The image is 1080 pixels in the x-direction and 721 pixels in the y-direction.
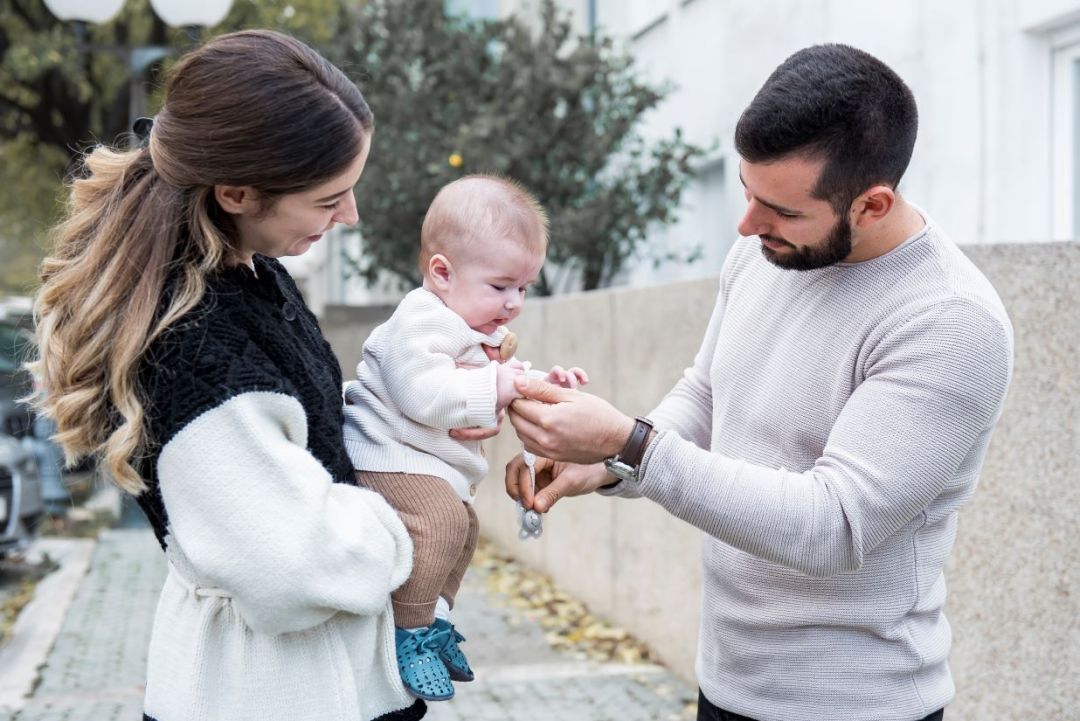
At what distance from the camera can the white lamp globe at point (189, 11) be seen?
8539 mm

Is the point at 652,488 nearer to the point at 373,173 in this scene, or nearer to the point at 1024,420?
the point at 1024,420

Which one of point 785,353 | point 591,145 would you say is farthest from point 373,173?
point 785,353

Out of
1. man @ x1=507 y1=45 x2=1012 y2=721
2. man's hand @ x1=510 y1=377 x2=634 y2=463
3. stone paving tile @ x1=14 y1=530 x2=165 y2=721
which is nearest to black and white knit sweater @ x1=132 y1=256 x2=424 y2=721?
man's hand @ x1=510 y1=377 x2=634 y2=463

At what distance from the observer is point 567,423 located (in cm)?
241

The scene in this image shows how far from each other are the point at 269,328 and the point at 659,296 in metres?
3.83

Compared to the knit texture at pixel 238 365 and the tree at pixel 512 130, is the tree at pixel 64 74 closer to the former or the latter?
the tree at pixel 512 130

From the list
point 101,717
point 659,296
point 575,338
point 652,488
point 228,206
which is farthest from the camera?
point 575,338

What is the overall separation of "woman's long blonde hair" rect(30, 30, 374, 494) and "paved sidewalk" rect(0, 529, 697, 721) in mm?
3579

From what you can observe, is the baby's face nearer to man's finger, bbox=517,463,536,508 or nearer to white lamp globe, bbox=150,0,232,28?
man's finger, bbox=517,463,536,508

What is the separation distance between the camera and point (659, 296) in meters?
5.80

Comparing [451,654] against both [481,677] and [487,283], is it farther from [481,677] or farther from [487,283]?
[481,677]

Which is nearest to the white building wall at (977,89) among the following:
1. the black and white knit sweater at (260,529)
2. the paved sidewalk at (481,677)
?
the paved sidewalk at (481,677)

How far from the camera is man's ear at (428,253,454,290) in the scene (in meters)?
2.72

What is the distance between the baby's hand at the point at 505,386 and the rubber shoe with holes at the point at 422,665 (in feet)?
1.53
